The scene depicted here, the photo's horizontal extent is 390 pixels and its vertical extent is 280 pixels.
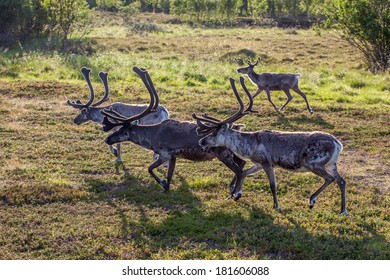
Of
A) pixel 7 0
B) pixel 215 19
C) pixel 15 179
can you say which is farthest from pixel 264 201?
pixel 215 19

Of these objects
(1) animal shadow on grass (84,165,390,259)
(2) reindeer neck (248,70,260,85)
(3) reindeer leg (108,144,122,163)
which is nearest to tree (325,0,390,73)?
(2) reindeer neck (248,70,260,85)

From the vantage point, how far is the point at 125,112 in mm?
12609

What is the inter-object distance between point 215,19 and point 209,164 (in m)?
60.7

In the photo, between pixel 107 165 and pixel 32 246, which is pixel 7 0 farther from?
pixel 32 246

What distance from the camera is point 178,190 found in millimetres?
10320

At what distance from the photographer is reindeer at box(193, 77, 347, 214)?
8.55m

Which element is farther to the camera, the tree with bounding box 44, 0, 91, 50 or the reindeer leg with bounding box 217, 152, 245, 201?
the tree with bounding box 44, 0, 91, 50

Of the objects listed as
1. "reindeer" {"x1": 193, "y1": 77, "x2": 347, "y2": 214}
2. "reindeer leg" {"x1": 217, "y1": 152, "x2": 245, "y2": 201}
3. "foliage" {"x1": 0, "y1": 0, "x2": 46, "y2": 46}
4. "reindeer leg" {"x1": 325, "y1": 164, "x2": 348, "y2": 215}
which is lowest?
"foliage" {"x1": 0, "y1": 0, "x2": 46, "y2": 46}

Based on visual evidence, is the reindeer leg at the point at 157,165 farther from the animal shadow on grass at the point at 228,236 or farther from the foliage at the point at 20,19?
the foliage at the point at 20,19

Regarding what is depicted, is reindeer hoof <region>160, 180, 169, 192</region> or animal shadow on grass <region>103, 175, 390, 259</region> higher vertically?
animal shadow on grass <region>103, 175, 390, 259</region>

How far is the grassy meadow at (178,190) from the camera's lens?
7863 mm

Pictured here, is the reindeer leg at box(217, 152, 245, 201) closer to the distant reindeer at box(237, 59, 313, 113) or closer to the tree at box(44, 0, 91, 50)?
the distant reindeer at box(237, 59, 313, 113)

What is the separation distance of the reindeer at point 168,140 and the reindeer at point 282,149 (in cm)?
34

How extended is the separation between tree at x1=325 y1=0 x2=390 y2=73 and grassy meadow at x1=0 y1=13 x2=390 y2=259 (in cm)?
457
